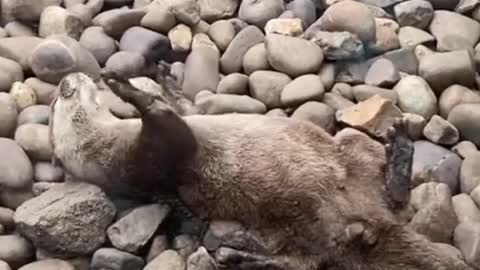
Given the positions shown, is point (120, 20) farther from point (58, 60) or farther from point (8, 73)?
point (8, 73)

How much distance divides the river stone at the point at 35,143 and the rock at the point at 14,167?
2 cm

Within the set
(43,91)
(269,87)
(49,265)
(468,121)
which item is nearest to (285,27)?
(269,87)

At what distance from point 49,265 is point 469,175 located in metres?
1.02

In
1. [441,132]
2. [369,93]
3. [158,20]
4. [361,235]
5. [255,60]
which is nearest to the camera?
[361,235]

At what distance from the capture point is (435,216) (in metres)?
2.23

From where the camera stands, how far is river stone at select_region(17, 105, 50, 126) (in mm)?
2572

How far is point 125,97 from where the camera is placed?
7.03 feet

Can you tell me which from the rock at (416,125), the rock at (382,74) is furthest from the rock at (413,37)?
the rock at (416,125)

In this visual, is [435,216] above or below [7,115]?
below

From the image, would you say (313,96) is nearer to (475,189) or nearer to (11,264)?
(475,189)

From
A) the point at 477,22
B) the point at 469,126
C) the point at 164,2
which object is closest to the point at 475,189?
the point at 469,126

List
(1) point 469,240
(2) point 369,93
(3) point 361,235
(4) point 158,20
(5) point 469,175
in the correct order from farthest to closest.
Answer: (4) point 158,20, (2) point 369,93, (5) point 469,175, (1) point 469,240, (3) point 361,235

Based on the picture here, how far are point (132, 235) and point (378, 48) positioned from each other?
93cm

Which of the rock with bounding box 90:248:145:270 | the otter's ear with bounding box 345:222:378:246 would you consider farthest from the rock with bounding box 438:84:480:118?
the rock with bounding box 90:248:145:270
